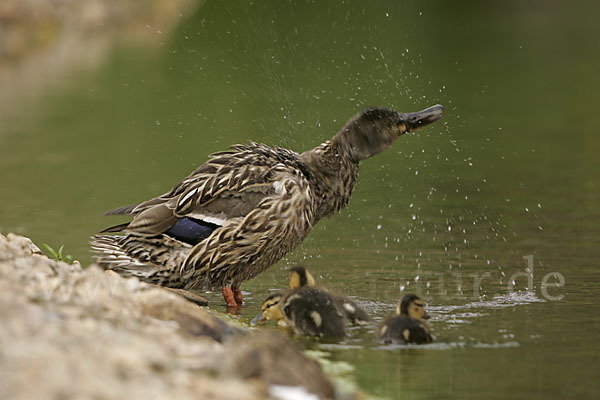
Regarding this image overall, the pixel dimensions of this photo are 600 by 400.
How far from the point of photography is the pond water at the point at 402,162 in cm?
508

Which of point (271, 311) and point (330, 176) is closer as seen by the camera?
point (271, 311)

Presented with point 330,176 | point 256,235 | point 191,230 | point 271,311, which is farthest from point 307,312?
point 330,176

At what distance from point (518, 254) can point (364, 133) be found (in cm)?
140

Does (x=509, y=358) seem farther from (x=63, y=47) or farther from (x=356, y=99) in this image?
(x=63, y=47)

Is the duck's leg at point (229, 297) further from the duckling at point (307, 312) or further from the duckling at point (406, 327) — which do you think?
the duckling at point (406, 327)

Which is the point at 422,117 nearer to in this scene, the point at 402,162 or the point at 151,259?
the point at 151,259

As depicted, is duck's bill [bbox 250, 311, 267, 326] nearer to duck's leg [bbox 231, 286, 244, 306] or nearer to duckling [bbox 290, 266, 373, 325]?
duckling [bbox 290, 266, 373, 325]

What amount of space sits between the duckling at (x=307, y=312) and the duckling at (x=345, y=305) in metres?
0.05

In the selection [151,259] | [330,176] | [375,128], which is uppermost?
[375,128]

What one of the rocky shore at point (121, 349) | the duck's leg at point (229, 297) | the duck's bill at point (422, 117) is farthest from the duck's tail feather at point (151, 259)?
the duck's bill at point (422, 117)

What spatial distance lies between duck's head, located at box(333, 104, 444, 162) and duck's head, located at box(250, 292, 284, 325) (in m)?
1.25

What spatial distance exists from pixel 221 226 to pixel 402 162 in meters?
4.86

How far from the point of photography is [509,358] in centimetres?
469

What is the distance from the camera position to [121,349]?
3.48m
